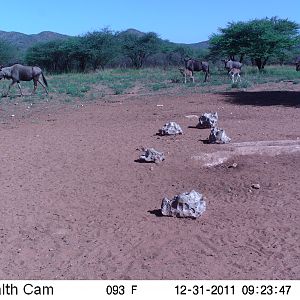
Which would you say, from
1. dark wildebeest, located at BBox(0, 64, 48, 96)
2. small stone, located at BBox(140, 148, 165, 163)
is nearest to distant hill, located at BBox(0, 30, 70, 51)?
dark wildebeest, located at BBox(0, 64, 48, 96)

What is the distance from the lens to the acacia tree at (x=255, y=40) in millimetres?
33844

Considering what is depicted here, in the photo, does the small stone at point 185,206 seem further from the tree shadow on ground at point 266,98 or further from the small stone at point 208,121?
the tree shadow on ground at point 266,98

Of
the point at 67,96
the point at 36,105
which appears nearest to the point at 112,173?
the point at 36,105

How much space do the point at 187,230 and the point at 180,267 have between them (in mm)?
784

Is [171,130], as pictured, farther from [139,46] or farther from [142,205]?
[139,46]

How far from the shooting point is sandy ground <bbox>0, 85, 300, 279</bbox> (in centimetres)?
441

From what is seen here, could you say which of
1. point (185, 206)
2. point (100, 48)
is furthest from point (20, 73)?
point (100, 48)

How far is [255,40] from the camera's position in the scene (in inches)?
1342

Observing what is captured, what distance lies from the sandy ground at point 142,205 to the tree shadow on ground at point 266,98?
3.75 meters

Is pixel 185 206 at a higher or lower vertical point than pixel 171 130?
lower

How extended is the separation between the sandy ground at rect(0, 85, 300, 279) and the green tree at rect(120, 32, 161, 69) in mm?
38102

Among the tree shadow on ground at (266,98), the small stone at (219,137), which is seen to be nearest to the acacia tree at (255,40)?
the tree shadow on ground at (266,98)

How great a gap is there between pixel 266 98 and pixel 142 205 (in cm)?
1054

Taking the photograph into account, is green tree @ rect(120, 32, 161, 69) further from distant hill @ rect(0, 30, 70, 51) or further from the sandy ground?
distant hill @ rect(0, 30, 70, 51)
